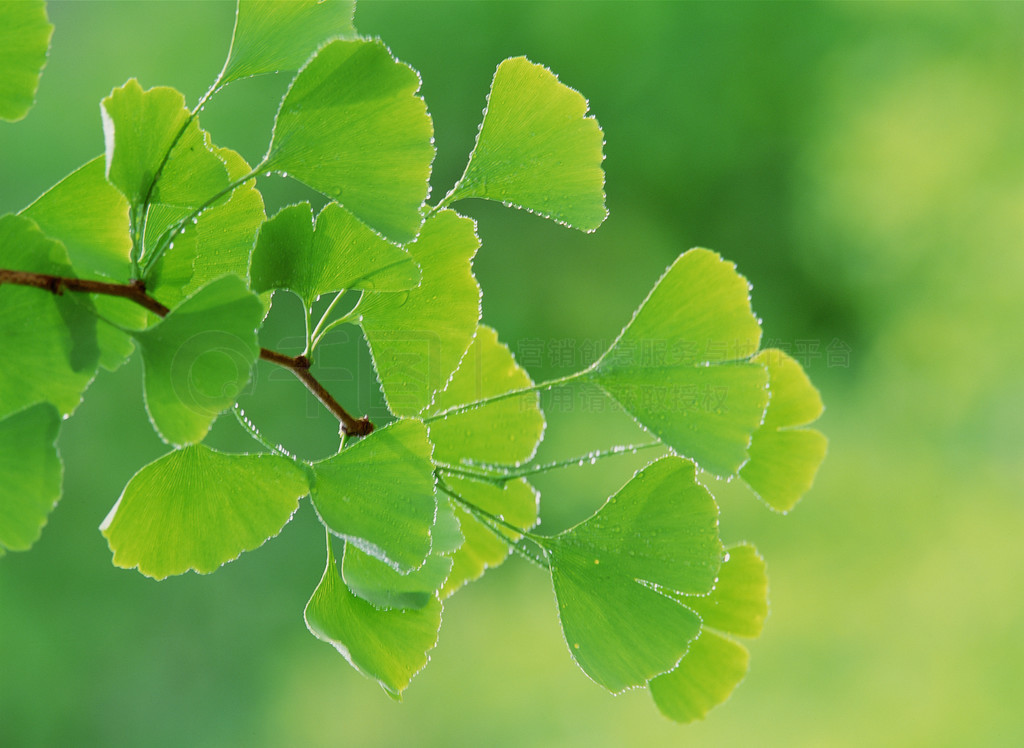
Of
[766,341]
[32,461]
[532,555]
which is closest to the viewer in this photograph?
[32,461]

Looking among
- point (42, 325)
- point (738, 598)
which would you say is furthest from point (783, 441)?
point (42, 325)

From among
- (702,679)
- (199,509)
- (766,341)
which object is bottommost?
(766,341)

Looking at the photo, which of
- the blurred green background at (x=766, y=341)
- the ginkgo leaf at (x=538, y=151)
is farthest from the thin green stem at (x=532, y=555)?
the blurred green background at (x=766, y=341)

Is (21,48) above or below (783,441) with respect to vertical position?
above

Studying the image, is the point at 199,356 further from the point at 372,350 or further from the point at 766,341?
the point at 766,341

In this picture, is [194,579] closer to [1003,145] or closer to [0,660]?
[0,660]

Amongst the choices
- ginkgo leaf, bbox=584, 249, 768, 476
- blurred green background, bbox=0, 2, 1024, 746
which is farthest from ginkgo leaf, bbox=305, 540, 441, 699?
blurred green background, bbox=0, 2, 1024, 746
